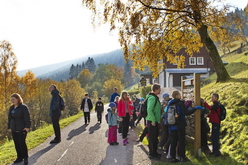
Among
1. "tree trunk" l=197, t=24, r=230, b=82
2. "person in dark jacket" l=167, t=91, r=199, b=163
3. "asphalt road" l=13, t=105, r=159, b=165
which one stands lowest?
"asphalt road" l=13, t=105, r=159, b=165

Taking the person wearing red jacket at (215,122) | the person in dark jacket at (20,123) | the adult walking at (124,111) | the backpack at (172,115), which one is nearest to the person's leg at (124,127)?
the adult walking at (124,111)

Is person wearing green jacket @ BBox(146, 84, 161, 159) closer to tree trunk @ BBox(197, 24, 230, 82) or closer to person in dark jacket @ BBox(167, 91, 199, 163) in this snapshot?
person in dark jacket @ BBox(167, 91, 199, 163)

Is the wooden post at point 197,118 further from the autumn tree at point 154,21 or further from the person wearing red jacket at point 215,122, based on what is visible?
the autumn tree at point 154,21

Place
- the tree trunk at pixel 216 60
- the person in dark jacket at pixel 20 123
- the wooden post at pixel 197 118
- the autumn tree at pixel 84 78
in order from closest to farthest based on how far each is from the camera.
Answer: the wooden post at pixel 197 118 < the person in dark jacket at pixel 20 123 < the tree trunk at pixel 216 60 < the autumn tree at pixel 84 78

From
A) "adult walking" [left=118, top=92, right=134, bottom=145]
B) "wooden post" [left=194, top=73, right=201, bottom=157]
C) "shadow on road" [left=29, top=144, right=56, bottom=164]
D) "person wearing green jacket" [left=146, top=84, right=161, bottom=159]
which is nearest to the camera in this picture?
"wooden post" [left=194, top=73, right=201, bottom=157]

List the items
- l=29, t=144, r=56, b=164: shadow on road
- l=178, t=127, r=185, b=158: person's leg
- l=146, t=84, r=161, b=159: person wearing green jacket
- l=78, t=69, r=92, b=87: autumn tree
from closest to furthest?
1. l=178, t=127, r=185, b=158: person's leg
2. l=146, t=84, r=161, b=159: person wearing green jacket
3. l=29, t=144, r=56, b=164: shadow on road
4. l=78, t=69, r=92, b=87: autumn tree

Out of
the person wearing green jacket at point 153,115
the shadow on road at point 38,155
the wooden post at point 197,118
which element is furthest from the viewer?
the shadow on road at point 38,155

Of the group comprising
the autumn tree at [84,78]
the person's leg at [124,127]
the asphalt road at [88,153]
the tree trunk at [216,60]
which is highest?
the tree trunk at [216,60]

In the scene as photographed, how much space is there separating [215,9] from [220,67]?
359cm

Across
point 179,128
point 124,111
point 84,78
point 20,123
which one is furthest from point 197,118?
point 84,78

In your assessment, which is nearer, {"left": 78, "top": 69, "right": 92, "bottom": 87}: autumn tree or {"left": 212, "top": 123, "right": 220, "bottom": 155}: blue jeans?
{"left": 212, "top": 123, "right": 220, "bottom": 155}: blue jeans

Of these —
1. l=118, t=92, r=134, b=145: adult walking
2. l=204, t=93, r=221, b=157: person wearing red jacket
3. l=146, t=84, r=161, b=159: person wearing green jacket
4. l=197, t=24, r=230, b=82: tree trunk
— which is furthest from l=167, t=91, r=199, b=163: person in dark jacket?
l=197, t=24, r=230, b=82: tree trunk

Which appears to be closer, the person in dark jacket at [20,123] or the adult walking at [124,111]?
the person in dark jacket at [20,123]

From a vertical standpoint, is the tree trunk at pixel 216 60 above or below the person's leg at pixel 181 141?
above
